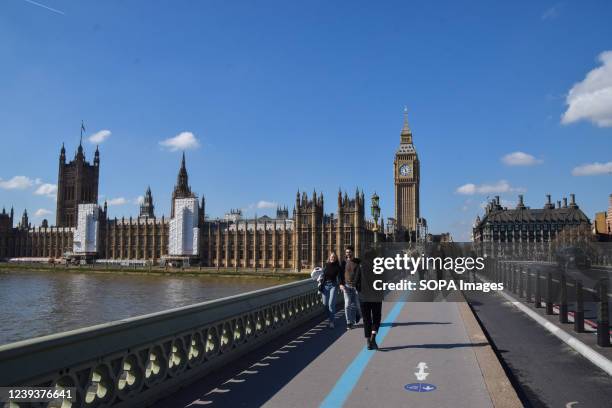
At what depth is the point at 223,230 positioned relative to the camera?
11612 centimetres

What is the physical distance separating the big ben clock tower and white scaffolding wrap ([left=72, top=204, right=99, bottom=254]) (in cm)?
8654

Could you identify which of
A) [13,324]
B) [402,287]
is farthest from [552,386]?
[13,324]

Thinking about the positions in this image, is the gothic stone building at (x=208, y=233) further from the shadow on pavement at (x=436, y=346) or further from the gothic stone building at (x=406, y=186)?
the shadow on pavement at (x=436, y=346)

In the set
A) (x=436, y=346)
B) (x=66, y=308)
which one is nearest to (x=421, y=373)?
(x=436, y=346)

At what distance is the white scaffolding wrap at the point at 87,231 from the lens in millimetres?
128625

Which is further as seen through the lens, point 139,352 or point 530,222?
point 530,222

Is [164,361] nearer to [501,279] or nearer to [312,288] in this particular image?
[312,288]

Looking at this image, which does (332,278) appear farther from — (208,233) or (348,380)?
(208,233)

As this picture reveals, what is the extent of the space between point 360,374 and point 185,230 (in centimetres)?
10865

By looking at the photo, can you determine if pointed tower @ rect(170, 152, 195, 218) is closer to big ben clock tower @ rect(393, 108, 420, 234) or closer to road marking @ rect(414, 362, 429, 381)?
big ben clock tower @ rect(393, 108, 420, 234)

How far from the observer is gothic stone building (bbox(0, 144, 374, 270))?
335 ft

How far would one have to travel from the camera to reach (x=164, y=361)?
700cm

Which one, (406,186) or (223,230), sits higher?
(406,186)

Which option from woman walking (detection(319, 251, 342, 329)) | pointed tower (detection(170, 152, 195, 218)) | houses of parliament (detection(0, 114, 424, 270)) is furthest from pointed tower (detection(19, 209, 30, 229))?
woman walking (detection(319, 251, 342, 329))
